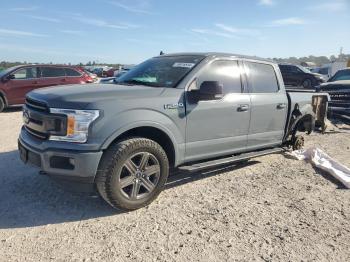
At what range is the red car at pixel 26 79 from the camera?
11.9 metres

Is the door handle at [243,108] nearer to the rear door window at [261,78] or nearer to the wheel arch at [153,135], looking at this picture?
the rear door window at [261,78]

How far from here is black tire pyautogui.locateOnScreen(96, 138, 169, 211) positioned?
388 centimetres

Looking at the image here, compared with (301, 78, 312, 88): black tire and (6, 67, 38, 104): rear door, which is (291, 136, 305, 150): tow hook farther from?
(301, 78, 312, 88): black tire

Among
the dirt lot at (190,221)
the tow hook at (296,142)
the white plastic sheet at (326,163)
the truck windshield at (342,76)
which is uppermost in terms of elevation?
the truck windshield at (342,76)

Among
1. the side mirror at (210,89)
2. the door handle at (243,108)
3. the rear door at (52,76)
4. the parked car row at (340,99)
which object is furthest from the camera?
the rear door at (52,76)

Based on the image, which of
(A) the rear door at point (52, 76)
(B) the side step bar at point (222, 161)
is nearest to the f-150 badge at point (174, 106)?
(B) the side step bar at point (222, 161)

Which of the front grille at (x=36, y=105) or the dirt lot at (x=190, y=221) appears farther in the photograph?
the front grille at (x=36, y=105)

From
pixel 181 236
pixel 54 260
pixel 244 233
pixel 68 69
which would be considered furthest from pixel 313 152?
pixel 68 69

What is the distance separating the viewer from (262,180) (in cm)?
544

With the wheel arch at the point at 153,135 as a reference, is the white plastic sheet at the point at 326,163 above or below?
below

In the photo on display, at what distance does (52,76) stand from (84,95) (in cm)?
969

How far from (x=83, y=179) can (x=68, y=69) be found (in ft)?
34.3

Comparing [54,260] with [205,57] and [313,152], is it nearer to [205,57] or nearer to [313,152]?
[205,57]

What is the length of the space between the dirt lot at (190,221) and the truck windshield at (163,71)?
1453 millimetres
